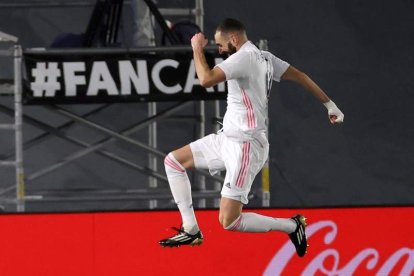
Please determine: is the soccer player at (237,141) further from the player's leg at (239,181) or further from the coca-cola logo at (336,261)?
the coca-cola logo at (336,261)

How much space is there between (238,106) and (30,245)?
2461 mm

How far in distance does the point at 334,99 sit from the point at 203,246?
25.1ft

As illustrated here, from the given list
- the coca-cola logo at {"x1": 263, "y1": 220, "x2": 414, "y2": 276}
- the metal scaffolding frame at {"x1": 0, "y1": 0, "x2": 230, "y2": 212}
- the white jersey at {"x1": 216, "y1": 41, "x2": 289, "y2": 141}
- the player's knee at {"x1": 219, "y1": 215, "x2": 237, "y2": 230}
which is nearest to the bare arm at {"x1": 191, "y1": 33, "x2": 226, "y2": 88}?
the white jersey at {"x1": 216, "y1": 41, "x2": 289, "y2": 141}

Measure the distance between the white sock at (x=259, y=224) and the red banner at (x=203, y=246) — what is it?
0.76m

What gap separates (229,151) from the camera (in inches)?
385

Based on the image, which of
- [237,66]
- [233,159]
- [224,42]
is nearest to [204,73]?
[237,66]

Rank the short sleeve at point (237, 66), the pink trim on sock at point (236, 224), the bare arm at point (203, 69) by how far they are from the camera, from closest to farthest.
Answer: the bare arm at point (203, 69)
the short sleeve at point (237, 66)
the pink trim on sock at point (236, 224)

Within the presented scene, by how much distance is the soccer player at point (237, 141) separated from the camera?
31.2 feet

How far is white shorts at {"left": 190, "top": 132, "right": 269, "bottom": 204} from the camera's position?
9.70 meters

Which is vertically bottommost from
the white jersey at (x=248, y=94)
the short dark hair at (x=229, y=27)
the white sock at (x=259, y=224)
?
the white sock at (x=259, y=224)

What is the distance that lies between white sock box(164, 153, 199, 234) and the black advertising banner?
2585 mm

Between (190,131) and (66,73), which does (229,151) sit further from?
(190,131)

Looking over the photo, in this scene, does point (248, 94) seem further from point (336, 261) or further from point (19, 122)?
point (19, 122)

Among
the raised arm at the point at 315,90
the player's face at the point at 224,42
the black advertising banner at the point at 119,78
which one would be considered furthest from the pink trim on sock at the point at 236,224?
the black advertising banner at the point at 119,78
